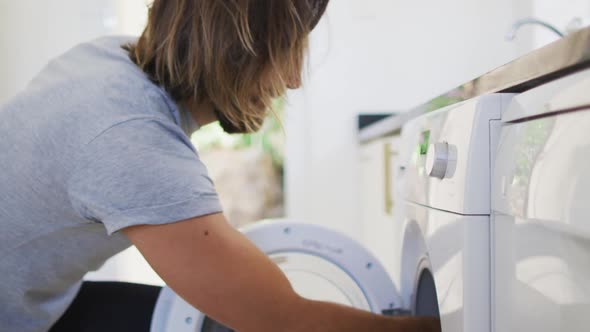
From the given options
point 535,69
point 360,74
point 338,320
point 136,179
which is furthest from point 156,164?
point 360,74

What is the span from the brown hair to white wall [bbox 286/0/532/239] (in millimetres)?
1843

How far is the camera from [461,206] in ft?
2.19

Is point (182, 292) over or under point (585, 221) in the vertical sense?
under

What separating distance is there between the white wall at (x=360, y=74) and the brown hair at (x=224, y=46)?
184 centimetres

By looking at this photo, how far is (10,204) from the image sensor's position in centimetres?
88

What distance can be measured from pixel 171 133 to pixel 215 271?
0.20 meters

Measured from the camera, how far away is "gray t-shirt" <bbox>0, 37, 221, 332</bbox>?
75 cm

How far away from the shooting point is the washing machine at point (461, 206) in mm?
651

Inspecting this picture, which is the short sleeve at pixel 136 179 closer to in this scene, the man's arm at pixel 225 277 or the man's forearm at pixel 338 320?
the man's arm at pixel 225 277

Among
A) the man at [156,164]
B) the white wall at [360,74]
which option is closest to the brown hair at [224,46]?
the man at [156,164]

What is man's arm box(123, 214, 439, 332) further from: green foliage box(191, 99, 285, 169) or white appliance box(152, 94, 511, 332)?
green foliage box(191, 99, 285, 169)

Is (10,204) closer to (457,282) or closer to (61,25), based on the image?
(457,282)

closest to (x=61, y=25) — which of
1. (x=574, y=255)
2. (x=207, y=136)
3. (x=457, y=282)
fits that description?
(x=457, y=282)

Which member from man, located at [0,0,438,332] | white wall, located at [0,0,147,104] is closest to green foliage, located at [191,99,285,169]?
white wall, located at [0,0,147,104]
